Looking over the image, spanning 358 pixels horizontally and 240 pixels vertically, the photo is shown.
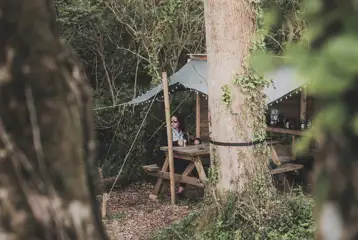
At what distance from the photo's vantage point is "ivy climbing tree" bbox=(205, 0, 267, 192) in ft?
18.7

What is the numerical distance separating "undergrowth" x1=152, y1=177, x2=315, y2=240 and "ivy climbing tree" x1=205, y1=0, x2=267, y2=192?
0.20 m

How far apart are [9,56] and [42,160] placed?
26cm

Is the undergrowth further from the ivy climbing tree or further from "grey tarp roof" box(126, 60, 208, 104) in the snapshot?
"grey tarp roof" box(126, 60, 208, 104)

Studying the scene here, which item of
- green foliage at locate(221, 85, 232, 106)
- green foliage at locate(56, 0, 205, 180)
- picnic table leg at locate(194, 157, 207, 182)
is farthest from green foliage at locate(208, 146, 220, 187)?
green foliage at locate(56, 0, 205, 180)

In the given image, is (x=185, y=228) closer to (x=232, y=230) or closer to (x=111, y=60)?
(x=232, y=230)

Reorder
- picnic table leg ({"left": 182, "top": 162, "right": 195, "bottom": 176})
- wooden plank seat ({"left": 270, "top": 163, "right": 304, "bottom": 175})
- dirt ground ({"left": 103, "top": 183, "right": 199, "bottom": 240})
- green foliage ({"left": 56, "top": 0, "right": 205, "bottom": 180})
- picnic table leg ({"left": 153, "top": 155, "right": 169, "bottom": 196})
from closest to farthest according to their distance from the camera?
dirt ground ({"left": 103, "top": 183, "right": 199, "bottom": 240}), wooden plank seat ({"left": 270, "top": 163, "right": 304, "bottom": 175}), picnic table leg ({"left": 182, "top": 162, "right": 195, "bottom": 176}), picnic table leg ({"left": 153, "top": 155, "right": 169, "bottom": 196}), green foliage ({"left": 56, "top": 0, "right": 205, "bottom": 180})

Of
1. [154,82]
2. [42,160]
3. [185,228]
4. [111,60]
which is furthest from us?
[111,60]

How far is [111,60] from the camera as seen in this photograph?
1115 cm

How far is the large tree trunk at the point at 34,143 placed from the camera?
1210 millimetres

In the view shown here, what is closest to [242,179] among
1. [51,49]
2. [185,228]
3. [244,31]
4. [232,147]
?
[232,147]

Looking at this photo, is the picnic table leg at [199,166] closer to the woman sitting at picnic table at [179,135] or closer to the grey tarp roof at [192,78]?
the woman sitting at picnic table at [179,135]

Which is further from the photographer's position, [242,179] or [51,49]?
[242,179]

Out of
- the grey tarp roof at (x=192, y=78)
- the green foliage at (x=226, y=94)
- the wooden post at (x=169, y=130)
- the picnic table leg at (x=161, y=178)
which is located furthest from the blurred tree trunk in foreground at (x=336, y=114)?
the picnic table leg at (x=161, y=178)

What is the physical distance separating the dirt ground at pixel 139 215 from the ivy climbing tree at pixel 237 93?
178 centimetres
